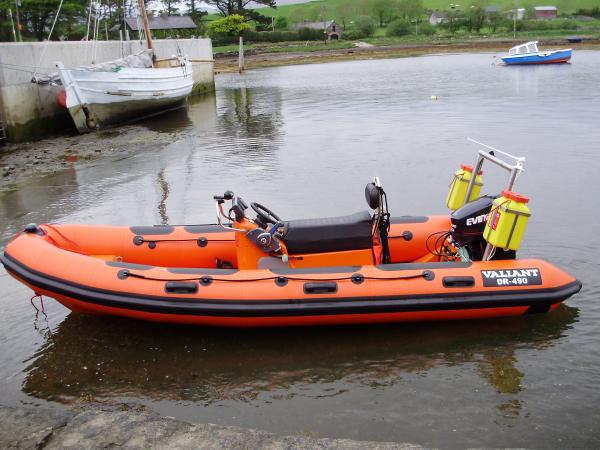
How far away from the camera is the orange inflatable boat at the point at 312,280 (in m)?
4.95

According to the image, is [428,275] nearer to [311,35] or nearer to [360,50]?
[360,50]

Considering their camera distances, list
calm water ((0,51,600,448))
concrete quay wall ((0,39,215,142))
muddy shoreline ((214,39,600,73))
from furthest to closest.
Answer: muddy shoreline ((214,39,600,73)) < concrete quay wall ((0,39,215,142)) < calm water ((0,51,600,448))

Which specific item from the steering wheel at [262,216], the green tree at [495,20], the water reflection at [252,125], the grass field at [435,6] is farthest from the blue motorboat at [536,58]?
the grass field at [435,6]

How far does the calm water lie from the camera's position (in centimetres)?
416

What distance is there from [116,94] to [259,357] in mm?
12415

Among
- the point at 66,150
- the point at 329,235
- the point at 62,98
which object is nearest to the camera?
the point at 329,235

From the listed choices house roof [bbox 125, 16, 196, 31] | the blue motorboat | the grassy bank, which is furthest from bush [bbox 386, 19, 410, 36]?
the blue motorboat

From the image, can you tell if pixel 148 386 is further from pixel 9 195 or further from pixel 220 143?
pixel 220 143

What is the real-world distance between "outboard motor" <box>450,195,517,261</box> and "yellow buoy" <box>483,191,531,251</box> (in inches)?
11.2

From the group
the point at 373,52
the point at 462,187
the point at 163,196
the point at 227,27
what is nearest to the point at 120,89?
the point at 163,196

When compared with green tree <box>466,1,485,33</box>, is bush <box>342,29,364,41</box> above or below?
below

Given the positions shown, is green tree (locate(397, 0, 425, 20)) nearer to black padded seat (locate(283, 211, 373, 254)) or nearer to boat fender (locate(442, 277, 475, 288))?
black padded seat (locate(283, 211, 373, 254))

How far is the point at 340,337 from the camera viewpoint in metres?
5.14

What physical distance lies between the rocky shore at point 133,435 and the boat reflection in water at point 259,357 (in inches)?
21.3
